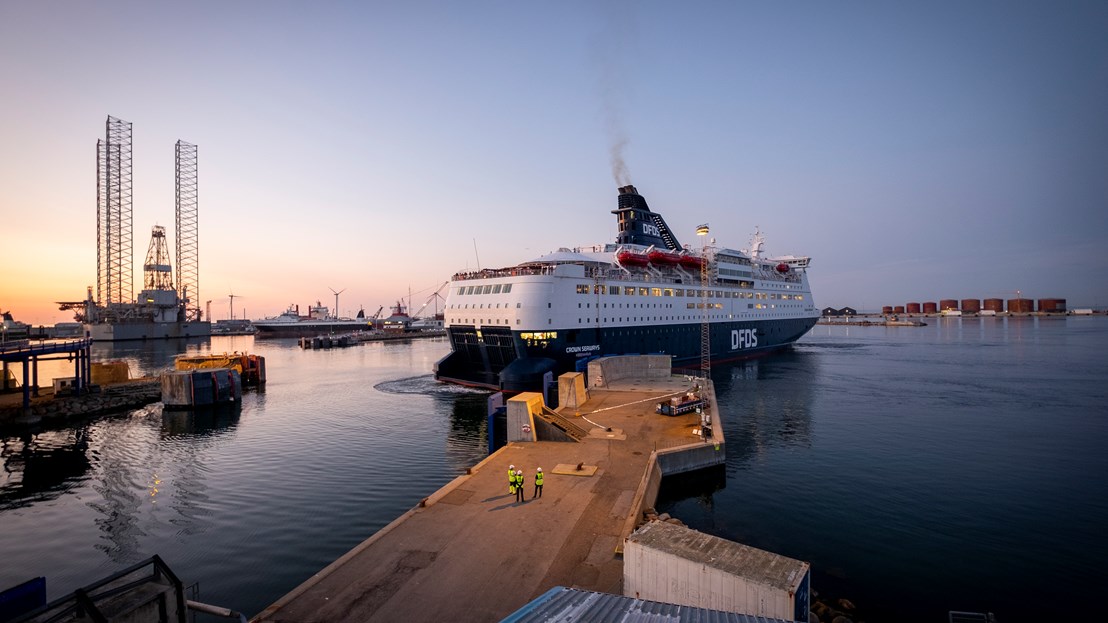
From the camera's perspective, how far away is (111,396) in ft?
127

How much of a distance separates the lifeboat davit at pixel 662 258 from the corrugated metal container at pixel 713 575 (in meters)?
42.8

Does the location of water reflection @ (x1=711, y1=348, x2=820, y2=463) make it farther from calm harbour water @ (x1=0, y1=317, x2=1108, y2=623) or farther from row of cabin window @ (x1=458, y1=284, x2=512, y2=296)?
row of cabin window @ (x1=458, y1=284, x2=512, y2=296)

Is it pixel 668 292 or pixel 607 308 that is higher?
pixel 668 292

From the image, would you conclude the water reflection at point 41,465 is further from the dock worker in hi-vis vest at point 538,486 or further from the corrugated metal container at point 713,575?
the corrugated metal container at point 713,575

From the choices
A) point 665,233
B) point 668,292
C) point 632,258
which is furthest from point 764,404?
point 665,233

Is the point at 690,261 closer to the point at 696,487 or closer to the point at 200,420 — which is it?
the point at 696,487

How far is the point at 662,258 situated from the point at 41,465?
1871 inches

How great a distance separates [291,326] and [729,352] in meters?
156

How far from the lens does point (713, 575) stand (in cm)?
869

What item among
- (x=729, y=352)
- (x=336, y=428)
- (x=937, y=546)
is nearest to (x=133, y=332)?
(x=336, y=428)

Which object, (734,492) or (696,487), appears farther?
(696,487)

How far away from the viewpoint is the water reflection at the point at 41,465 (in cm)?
2091

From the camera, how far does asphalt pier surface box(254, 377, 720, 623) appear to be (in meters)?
9.16

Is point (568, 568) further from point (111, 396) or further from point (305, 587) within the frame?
point (111, 396)
